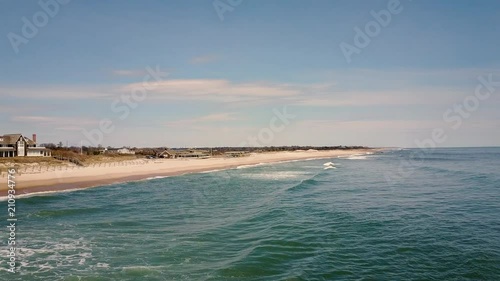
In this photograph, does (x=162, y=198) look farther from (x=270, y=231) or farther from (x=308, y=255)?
(x=308, y=255)

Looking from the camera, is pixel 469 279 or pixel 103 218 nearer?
pixel 469 279

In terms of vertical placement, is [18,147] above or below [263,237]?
above

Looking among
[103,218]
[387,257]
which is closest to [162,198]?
[103,218]

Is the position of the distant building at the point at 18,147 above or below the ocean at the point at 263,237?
above

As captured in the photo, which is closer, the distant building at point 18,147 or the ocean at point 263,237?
the ocean at point 263,237

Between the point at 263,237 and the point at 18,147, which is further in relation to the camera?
the point at 18,147
